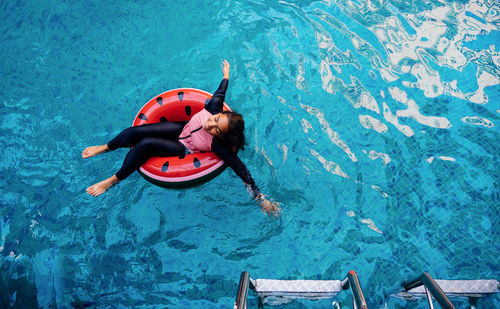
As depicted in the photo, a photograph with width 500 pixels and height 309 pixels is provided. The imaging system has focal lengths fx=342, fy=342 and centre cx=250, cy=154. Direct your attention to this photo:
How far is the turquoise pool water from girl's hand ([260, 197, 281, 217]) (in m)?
0.08

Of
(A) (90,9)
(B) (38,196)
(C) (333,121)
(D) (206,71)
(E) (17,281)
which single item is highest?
(A) (90,9)

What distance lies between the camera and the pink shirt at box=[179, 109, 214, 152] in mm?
2645

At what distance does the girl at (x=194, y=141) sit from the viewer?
2422mm

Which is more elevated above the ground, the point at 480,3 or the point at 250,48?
the point at 480,3

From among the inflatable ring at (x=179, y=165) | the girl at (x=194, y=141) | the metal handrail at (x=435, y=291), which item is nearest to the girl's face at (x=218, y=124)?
the girl at (x=194, y=141)

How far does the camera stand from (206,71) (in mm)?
3756

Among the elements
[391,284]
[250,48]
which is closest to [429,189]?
[391,284]

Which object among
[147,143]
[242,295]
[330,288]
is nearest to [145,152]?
[147,143]

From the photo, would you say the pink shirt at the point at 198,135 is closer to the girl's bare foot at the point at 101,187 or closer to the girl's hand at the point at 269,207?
the girl's hand at the point at 269,207

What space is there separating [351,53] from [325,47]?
0.97 feet

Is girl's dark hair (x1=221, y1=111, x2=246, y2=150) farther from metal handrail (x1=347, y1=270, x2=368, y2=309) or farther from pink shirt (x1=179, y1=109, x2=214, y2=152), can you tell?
metal handrail (x1=347, y1=270, x2=368, y2=309)

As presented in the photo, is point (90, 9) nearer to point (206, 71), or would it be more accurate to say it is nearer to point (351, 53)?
point (206, 71)

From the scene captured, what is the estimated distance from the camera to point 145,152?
2.72m

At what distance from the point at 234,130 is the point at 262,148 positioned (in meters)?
0.94
